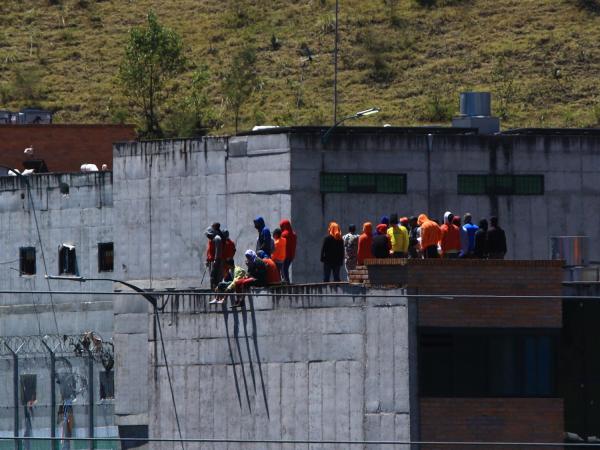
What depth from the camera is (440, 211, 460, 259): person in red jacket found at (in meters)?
37.0

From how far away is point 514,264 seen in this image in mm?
35875

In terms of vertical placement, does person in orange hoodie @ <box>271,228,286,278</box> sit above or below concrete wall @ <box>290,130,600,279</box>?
below

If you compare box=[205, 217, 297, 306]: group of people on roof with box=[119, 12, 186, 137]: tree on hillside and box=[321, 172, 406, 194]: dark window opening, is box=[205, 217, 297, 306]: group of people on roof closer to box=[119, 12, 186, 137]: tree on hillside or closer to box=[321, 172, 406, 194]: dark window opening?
box=[321, 172, 406, 194]: dark window opening

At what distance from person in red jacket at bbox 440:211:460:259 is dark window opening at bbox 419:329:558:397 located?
1.88 metres

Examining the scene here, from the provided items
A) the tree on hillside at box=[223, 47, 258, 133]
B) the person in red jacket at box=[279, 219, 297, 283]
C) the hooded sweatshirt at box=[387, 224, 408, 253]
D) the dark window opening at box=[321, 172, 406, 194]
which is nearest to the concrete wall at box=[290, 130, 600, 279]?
the dark window opening at box=[321, 172, 406, 194]

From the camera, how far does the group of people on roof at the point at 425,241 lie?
36531mm

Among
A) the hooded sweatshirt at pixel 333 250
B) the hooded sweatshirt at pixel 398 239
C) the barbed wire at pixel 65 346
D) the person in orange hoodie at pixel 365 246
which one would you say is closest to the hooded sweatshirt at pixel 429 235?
the hooded sweatshirt at pixel 398 239

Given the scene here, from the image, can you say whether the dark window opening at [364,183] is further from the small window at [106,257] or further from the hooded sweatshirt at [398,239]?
the hooded sweatshirt at [398,239]

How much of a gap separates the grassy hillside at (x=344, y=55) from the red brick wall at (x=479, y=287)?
2417 inches

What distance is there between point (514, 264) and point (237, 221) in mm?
15174

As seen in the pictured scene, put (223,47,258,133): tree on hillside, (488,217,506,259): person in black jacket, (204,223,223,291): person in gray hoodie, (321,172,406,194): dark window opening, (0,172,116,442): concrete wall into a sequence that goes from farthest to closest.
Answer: (223,47,258,133): tree on hillside
(0,172,116,442): concrete wall
(321,172,406,194): dark window opening
(204,223,223,291): person in gray hoodie
(488,217,506,259): person in black jacket

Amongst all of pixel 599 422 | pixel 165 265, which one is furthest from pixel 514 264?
pixel 165 265

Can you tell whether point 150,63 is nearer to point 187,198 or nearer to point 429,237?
point 187,198

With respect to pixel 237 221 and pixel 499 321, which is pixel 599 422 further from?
pixel 237 221
